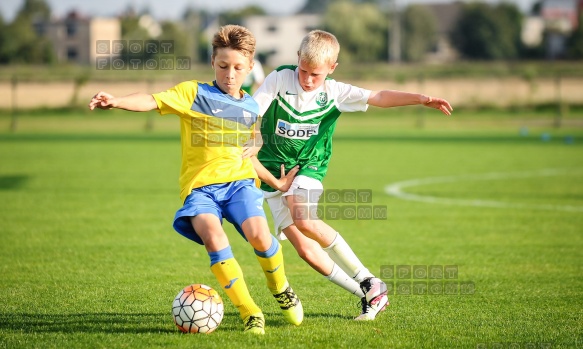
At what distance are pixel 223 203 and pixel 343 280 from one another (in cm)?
125

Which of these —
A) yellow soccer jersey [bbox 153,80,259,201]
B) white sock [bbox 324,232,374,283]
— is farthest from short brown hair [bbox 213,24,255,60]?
white sock [bbox 324,232,374,283]

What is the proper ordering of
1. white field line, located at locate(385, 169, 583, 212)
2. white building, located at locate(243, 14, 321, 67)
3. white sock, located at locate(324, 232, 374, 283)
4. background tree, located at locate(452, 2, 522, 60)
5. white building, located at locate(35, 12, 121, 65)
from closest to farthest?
1. white sock, located at locate(324, 232, 374, 283)
2. white field line, located at locate(385, 169, 583, 212)
3. background tree, located at locate(452, 2, 522, 60)
4. white building, located at locate(35, 12, 121, 65)
5. white building, located at locate(243, 14, 321, 67)

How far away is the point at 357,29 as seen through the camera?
7212cm

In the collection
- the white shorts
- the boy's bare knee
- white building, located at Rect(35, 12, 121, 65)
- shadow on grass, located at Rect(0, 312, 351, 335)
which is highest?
white building, located at Rect(35, 12, 121, 65)

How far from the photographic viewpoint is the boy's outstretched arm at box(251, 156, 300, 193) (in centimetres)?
566

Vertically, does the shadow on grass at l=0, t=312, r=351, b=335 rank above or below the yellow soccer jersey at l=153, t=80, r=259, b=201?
below

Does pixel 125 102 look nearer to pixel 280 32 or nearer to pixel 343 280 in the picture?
pixel 343 280

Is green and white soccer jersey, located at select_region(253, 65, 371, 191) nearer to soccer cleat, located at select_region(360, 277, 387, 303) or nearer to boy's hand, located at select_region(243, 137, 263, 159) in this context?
boy's hand, located at select_region(243, 137, 263, 159)

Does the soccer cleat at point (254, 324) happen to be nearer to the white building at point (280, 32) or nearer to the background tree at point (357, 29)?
the background tree at point (357, 29)

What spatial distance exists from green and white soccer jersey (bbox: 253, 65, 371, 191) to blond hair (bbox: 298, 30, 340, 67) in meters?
0.36

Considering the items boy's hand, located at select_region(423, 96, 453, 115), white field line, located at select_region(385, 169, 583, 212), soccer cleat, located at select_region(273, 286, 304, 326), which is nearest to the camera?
soccer cleat, located at select_region(273, 286, 304, 326)

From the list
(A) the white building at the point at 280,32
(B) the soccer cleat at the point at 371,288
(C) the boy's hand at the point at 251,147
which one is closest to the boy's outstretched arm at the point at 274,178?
(C) the boy's hand at the point at 251,147

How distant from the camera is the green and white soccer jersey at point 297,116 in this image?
19.2 feet

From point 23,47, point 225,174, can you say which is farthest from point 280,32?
point 225,174
